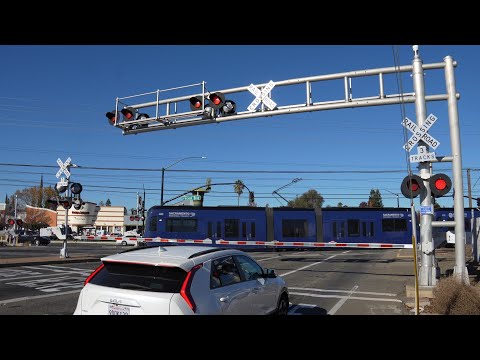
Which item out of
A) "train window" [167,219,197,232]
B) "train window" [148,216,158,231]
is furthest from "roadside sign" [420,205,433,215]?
"train window" [148,216,158,231]

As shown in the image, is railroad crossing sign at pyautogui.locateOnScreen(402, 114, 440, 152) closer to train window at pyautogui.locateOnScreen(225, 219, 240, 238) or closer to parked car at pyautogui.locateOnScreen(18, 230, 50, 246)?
train window at pyautogui.locateOnScreen(225, 219, 240, 238)

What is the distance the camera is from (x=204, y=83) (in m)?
14.4

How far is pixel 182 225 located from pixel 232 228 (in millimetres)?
3658

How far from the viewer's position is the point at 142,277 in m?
5.13

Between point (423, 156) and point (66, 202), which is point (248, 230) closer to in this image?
point (66, 202)

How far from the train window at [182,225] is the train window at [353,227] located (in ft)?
37.1

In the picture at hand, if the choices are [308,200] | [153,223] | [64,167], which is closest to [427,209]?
[64,167]

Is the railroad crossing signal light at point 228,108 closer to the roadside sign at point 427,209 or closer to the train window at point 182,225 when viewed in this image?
the roadside sign at point 427,209

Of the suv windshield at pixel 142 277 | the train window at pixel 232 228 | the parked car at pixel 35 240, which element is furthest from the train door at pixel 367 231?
the parked car at pixel 35 240

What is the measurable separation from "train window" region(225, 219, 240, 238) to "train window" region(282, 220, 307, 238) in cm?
341
